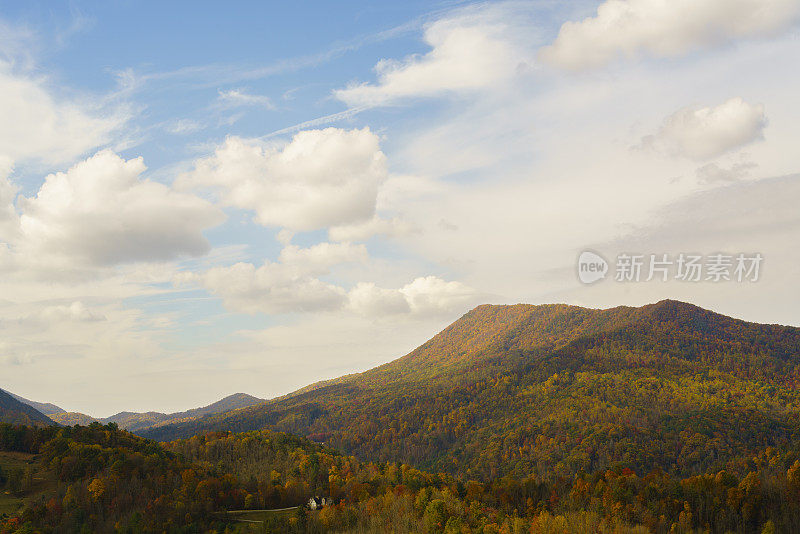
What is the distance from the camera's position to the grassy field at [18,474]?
506 ft

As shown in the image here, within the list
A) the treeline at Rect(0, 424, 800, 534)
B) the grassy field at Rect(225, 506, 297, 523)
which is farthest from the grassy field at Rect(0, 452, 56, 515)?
the grassy field at Rect(225, 506, 297, 523)

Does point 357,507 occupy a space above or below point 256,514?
below

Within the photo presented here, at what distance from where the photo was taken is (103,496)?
529 feet

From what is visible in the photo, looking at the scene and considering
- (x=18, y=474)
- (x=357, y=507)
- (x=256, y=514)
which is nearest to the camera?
(x=18, y=474)

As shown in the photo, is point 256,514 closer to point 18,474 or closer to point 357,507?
point 357,507

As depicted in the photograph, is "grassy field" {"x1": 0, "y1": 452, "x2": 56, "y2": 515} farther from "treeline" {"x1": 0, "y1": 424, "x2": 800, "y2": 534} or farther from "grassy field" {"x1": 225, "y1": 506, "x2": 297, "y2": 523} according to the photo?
"grassy field" {"x1": 225, "y1": 506, "x2": 297, "y2": 523}

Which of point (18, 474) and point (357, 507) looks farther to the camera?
point (357, 507)

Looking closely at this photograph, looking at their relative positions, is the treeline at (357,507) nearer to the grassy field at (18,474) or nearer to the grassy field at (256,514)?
the grassy field at (18,474)

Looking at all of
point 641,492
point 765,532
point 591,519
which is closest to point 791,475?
point 641,492

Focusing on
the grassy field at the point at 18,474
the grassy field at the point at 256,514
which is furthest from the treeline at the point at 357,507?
the grassy field at the point at 256,514

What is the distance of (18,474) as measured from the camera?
168 meters

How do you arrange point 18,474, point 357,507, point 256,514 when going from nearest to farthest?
point 18,474 → point 256,514 → point 357,507

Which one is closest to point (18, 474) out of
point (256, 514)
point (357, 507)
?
point (256, 514)

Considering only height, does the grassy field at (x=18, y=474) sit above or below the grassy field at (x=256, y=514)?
above
